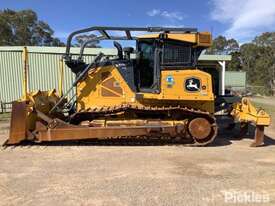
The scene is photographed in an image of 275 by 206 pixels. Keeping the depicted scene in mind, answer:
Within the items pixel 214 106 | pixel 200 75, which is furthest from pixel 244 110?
pixel 200 75

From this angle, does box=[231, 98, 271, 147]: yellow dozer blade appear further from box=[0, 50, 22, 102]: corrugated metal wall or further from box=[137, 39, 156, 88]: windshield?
box=[0, 50, 22, 102]: corrugated metal wall

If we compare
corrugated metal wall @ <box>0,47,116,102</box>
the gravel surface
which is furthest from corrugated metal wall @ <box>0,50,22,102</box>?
the gravel surface

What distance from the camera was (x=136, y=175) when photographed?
6605 mm

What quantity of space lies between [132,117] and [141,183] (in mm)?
3713

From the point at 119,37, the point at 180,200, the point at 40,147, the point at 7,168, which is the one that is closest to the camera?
the point at 180,200

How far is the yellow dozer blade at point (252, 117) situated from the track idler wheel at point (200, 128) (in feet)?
3.53

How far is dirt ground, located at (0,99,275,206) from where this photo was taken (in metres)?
5.43

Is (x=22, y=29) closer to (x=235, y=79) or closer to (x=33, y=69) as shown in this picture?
(x=235, y=79)

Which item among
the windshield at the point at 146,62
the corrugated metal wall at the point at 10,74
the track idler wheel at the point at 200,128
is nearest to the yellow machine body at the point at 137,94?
Answer: the windshield at the point at 146,62

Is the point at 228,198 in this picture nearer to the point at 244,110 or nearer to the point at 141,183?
the point at 141,183

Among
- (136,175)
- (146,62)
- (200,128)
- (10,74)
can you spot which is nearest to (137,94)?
(146,62)

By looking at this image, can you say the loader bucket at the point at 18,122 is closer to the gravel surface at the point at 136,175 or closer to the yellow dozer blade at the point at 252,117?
the gravel surface at the point at 136,175

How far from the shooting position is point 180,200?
17.5 feet

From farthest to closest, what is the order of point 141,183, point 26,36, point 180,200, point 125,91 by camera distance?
point 26,36 < point 125,91 < point 141,183 < point 180,200
